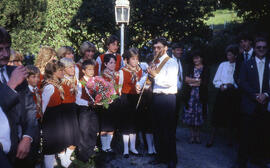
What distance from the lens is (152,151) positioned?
5.90 m

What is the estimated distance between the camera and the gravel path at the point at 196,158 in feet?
17.6

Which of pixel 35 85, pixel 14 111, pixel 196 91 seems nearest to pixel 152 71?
pixel 35 85

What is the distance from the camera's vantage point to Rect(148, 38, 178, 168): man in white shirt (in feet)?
15.9

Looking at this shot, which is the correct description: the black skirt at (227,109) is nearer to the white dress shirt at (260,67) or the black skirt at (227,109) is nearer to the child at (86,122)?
the white dress shirt at (260,67)

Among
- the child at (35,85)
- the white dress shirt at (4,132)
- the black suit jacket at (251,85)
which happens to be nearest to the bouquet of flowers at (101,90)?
the child at (35,85)

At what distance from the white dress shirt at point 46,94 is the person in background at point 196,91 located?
10.6 feet

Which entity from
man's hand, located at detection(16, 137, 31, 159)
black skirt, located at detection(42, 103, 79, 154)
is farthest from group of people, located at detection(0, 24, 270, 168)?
man's hand, located at detection(16, 137, 31, 159)

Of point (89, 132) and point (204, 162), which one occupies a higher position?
point (89, 132)

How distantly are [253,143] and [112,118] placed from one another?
281cm

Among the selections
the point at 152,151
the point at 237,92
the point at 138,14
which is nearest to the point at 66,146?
the point at 152,151

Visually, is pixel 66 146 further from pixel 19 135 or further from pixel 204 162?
pixel 204 162

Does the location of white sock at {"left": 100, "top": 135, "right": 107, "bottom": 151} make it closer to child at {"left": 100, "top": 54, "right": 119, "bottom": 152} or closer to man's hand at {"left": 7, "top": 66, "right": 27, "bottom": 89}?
child at {"left": 100, "top": 54, "right": 119, "bottom": 152}

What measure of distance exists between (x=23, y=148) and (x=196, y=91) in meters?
4.77

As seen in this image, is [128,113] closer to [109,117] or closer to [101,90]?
[109,117]
